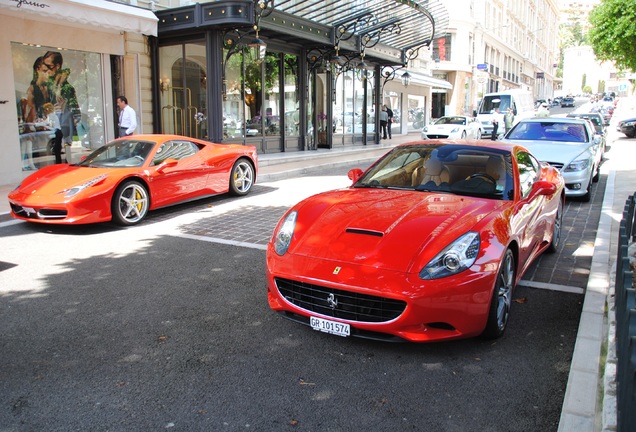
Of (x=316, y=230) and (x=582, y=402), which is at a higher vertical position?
(x=316, y=230)

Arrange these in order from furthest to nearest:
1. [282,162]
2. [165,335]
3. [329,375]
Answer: [282,162] → [165,335] → [329,375]

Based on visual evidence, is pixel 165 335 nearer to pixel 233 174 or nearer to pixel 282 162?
pixel 233 174

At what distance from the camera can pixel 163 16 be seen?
15.3m

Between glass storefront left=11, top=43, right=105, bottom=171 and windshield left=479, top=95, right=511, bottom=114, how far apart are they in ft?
67.2

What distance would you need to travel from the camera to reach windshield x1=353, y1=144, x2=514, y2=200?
481 cm

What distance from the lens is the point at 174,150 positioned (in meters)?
9.00

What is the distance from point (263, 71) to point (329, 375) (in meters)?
15.5

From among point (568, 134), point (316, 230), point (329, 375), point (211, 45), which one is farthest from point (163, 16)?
point (329, 375)

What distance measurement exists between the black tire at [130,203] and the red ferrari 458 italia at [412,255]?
4.13 m

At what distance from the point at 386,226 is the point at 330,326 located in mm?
849

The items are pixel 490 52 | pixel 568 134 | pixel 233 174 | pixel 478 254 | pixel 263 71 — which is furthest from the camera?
pixel 490 52

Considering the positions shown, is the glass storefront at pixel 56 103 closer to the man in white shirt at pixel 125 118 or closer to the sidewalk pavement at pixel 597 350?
the man in white shirt at pixel 125 118

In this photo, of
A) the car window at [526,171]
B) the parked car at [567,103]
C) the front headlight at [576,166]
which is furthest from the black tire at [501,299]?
the parked car at [567,103]

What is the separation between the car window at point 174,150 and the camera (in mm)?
8664
